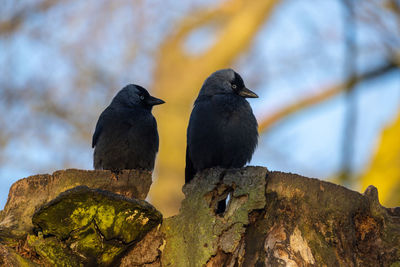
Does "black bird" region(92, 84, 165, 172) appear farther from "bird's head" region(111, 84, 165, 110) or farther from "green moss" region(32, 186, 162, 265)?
"green moss" region(32, 186, 162, 265)

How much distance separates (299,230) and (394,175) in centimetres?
358

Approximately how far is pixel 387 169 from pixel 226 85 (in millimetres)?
2185

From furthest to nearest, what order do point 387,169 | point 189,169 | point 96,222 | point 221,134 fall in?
point 387,169 < point 189,169 < point 221,134 < point 96,222

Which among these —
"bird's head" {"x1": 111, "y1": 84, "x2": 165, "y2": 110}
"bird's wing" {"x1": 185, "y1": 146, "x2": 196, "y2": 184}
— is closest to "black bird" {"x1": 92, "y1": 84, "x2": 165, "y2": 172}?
"bird's head" {"x1": 111, "y1": 84, "x2": 165, "y2": 110}

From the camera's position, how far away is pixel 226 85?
17.6 ft

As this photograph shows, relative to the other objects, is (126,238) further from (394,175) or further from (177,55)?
(177,55)

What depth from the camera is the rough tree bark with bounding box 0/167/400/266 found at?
2.90 metres

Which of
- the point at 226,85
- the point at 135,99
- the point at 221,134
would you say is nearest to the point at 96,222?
the point at 221,134

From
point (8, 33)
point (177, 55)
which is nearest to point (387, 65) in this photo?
point (177, 55)

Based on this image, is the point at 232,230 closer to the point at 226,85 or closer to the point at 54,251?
the point at 54,251

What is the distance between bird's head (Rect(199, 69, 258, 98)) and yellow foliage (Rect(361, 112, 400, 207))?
5.90 feet

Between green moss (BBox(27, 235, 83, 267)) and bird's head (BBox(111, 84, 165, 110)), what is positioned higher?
bird's head (BBox(111, 84, 165, 110))

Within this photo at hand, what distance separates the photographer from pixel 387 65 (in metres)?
8.07

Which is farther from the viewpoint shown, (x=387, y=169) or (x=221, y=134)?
(x=387, y=169)
